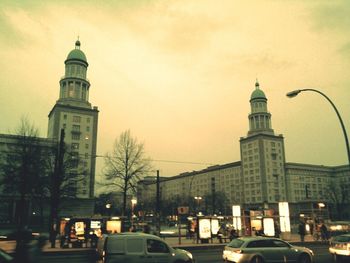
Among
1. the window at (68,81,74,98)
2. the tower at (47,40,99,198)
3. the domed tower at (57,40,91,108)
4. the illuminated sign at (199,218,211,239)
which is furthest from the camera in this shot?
the window at (68,81,74,98)

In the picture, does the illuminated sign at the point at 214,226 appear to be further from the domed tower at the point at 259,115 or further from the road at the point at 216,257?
the domed tower at the point at 259,115

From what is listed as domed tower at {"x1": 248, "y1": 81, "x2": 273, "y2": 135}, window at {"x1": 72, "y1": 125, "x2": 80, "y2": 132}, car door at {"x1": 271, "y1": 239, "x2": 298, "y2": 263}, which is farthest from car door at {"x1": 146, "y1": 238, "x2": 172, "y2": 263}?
domed tower at {"x1": 248, "y1": 81, "x2": 273, "y2": 135}

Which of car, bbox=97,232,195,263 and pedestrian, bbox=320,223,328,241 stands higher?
car, bbox=97,232,195,263

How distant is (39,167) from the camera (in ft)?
139

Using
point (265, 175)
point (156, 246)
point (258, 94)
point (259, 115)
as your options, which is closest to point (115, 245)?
point (156, 246)

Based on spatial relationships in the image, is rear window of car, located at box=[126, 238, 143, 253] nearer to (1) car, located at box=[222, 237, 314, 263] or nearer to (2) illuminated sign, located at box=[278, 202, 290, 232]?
(1) car, located at box=[222, 237, 314, 263]

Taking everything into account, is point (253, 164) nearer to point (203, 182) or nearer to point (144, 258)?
point (203, 182)

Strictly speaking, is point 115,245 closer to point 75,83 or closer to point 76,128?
point 76,128

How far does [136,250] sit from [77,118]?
8041 cm

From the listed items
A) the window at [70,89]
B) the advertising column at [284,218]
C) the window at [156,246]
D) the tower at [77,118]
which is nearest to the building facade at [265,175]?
the tower at [77,118]

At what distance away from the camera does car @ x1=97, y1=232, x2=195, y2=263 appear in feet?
39.1

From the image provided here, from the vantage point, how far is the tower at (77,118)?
273 feet

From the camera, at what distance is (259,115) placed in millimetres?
139125

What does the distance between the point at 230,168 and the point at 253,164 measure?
25.1 metres
